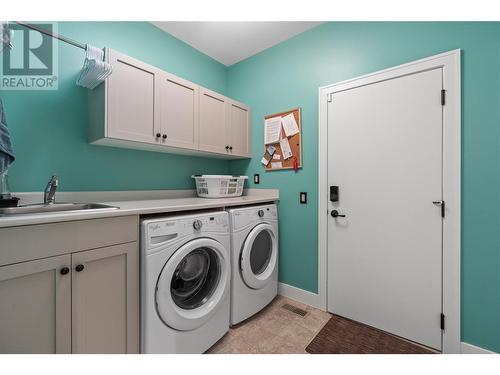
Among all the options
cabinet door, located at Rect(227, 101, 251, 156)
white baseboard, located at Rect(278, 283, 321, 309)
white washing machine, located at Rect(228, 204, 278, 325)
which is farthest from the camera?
cabinet door, located at Rect(227, 101, 251, 156)

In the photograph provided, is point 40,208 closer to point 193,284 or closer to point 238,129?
point 193,284

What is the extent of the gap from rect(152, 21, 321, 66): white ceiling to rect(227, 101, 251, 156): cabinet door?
2.03 ft

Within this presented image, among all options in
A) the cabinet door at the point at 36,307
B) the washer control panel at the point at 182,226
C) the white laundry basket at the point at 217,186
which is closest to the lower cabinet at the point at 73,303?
the cabinet door at the point at 36,307

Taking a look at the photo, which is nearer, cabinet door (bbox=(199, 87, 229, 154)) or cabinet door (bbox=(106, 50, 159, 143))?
cabinet door (bbox=(106, 50, 159, 143))

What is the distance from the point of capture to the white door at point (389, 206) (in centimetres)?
143

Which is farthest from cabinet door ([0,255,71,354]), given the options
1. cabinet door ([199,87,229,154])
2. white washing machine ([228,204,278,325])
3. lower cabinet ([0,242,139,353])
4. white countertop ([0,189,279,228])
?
cabinet door ([199,87,229,154])

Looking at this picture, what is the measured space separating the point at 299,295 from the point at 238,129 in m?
1.83

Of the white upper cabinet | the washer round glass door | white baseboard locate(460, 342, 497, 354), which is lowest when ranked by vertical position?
white baseboard locate(460, 342, 497, 354)

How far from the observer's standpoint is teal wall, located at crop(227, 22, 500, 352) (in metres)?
1.26

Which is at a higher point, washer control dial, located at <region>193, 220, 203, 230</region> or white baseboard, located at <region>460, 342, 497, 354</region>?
washer control dial, located at <region>193, 220, 203, 230</region>

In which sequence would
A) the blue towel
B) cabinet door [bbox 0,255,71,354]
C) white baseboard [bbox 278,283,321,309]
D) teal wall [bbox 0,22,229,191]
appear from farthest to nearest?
white baseboard [bbox 278,283,321,309]
teal wall [bbox 0,22,229,191]
the blue towel
cabinet door [bbox 0,255,71,354]

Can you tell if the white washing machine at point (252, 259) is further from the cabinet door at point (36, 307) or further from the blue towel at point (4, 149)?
the blue towel at point (4, 149)

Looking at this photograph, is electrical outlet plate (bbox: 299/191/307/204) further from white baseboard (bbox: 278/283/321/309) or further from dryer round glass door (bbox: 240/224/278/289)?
white baseboard (bbox: 278/283/321/309)

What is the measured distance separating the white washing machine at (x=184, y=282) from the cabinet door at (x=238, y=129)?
3.37 ft
